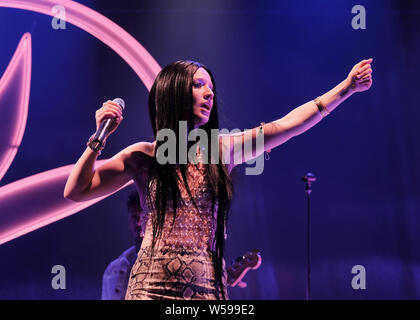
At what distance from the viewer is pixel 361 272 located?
12.2 ft

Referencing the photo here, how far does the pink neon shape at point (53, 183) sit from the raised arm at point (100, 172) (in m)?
2.40

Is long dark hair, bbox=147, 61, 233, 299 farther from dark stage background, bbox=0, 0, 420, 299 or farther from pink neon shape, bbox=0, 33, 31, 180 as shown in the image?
pink neon shape, bbox=0, 33, 31, 180

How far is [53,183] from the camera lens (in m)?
3.63

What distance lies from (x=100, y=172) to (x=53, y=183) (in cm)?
248

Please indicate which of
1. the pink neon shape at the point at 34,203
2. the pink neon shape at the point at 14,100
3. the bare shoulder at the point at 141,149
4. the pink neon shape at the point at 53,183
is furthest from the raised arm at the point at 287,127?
the pink neon shape at the point at 14,100

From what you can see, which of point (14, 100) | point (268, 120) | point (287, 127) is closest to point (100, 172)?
point (287, 127)

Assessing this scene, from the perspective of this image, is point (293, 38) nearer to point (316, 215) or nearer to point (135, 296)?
point (316, 215)

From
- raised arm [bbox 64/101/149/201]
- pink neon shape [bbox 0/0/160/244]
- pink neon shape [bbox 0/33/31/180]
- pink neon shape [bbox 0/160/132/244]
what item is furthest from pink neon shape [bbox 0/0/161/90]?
raised arm [bbox 64/101/149/201]

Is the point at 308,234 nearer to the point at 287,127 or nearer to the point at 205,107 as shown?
the point at 287,127

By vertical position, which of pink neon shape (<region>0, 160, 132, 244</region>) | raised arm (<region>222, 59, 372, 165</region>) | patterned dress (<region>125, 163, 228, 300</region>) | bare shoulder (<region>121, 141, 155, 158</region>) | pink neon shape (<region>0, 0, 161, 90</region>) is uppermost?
pink neon shape (<region>0, 0, 161, 90</region>)

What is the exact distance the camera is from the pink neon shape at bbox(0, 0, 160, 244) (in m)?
3.60
